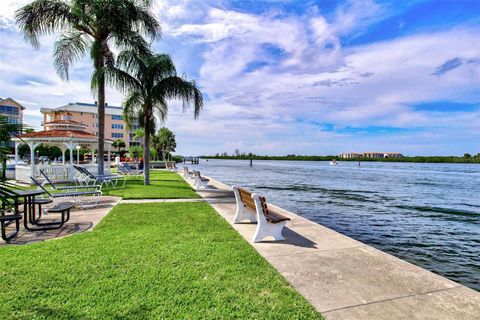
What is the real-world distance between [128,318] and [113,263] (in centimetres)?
173

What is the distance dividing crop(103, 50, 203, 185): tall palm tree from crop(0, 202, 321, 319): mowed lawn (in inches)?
456

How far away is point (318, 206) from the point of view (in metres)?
13.8

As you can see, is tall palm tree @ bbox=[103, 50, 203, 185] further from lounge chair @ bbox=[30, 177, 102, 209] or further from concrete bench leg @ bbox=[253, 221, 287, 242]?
concrete bench leg @ bbox=[253, 221, 287, 242]

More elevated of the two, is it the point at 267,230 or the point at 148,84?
the point at 148,84

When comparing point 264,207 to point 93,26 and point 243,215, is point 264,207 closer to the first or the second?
point 243,215

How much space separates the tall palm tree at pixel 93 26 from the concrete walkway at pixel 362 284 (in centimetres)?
1533

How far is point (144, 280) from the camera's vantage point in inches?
154

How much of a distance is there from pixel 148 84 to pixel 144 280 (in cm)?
1471

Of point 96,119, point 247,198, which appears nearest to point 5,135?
point 247,198

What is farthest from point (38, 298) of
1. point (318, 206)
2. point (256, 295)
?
point (318, 206)

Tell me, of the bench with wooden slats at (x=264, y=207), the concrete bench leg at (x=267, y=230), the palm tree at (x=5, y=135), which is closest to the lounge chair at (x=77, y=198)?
the bench with wooden slats at (x=264, y=207)

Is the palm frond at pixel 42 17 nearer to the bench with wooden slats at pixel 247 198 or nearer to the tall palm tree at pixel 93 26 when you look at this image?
the tall palm tree at pixel 93 26

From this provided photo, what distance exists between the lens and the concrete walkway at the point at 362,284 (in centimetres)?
325

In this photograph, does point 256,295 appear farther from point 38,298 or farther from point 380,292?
point 38,298
